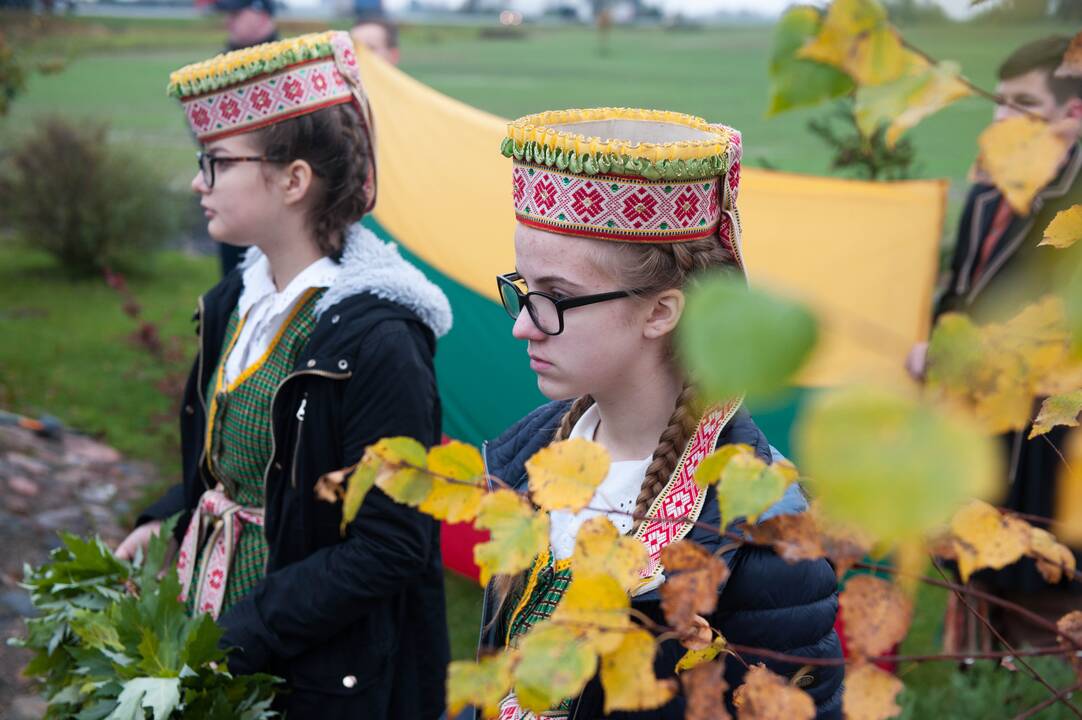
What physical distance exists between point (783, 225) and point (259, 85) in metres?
2.52

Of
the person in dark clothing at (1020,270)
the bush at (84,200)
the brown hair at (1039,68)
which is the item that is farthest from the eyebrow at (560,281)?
the bush at (84,200)

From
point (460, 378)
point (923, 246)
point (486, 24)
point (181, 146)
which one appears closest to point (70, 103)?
point (181, 146)

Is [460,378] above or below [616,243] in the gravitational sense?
below

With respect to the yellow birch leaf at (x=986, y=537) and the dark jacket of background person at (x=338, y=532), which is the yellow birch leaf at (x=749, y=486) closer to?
the yellow birch leaf at (x=986, y=537)

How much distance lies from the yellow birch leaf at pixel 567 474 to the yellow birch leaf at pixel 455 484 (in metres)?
0.05

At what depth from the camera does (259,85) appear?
2225 mm

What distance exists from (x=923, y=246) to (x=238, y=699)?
124 inches

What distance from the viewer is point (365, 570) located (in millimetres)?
2096

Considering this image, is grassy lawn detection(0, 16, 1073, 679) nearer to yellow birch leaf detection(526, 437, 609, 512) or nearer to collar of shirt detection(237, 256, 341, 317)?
yellow birch leaf detection(526, 437, 609, 512)

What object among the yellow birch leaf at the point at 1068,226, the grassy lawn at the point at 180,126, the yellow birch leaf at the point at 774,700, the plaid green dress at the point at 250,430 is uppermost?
the yellow birch leaf at the point at 1068,226

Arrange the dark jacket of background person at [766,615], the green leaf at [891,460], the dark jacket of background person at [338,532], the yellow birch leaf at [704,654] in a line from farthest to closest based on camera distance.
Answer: the dark jacket of background person at [338,532] → the dark jacket of background person at [766,615] → the yellow birch leaf at [704,654] → the green leaf at [891,460]

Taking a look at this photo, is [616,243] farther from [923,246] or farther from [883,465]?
[923,246]

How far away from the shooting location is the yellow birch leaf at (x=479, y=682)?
851mm

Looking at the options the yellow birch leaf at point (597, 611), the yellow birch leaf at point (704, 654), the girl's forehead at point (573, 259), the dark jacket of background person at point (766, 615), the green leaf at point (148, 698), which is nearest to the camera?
the yellow birch leaf at point (597, 611)
